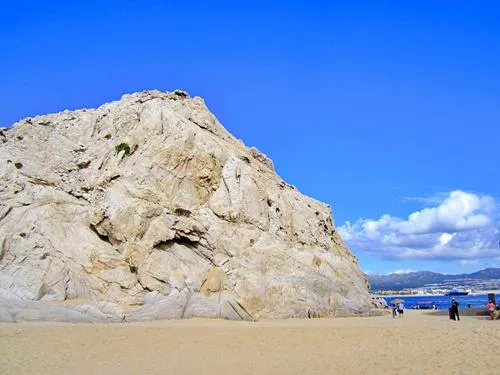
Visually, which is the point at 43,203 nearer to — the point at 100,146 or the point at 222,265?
the point at 100,146

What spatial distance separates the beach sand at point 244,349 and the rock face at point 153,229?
5226 millimetres

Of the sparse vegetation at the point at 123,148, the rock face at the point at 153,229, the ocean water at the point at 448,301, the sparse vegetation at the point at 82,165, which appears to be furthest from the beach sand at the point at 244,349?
the ocean water at the point at 448,301

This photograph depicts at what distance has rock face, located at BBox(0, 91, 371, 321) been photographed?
1219 inches

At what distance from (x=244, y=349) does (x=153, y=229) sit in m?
14.5

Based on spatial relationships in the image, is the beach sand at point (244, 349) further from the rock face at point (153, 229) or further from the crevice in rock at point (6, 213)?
the crevice in rock at point (6, 213)

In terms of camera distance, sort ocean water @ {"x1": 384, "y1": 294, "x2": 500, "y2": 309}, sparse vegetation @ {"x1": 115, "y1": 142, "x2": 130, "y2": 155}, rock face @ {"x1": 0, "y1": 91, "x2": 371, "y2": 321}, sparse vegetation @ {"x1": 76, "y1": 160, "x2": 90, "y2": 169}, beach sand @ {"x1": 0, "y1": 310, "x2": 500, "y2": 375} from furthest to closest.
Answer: ocean water @ {"x1": 384, "y1": 294, "x2": 500, "y2": 309}, sparse vegetation @ {"x1": 76, "y1": 160, "x2": 90, "y2": 169}, sparse vegetation @ {"x1": 115, "y1": 142, "x2": 130, "y2": 155}, rock face @ {"x1": 0, "y1": 91, "x2": 371, "y2": 321}, beach sand @ {"x1": 0, "y1": 310, "x2": 500, "y2": 375}

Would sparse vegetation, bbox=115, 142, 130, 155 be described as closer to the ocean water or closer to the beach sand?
the beach sand

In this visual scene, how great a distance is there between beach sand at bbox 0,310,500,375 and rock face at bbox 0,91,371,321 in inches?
206

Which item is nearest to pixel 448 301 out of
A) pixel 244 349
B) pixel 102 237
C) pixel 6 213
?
pixel 102 237

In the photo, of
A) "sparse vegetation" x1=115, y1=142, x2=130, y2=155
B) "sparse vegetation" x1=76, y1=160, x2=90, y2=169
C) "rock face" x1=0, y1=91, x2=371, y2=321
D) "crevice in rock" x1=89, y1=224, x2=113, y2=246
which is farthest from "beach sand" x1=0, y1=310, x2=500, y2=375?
"sparse vegetation" x1=76, y1=160, x2=90, y2=169

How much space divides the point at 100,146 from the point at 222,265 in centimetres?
1390

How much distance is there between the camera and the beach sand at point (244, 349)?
57.6 ft

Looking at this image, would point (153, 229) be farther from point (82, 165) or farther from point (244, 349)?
point (244, 349)

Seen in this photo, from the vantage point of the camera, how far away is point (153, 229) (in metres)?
34.0
